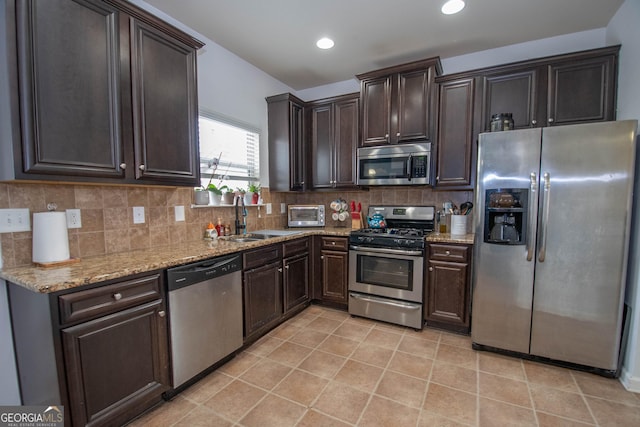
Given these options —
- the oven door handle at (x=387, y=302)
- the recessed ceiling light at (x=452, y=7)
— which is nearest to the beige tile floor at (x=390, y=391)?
the oven door handle at (x=387, y=302)

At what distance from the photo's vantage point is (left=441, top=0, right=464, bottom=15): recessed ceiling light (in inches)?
81.7

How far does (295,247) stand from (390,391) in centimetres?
153

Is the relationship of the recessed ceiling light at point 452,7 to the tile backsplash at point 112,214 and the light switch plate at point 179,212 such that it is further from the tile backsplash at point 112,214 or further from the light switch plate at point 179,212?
the light switch plate at point 179,212

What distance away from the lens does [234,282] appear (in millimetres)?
2133

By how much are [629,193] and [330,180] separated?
2.53m

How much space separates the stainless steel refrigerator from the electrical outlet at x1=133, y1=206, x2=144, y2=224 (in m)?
2.65

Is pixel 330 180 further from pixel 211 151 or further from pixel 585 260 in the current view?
pixel 585 260

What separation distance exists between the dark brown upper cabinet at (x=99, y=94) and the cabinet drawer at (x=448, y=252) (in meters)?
2.22

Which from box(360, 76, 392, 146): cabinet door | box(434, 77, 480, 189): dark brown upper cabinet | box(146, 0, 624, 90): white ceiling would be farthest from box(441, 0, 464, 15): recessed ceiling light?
box(360, 76, 392, 146): cabinet door

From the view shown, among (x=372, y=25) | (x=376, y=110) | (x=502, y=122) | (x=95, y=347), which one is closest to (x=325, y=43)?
(x=372, y=25)

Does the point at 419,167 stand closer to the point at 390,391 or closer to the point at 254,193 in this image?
the point at 254,193

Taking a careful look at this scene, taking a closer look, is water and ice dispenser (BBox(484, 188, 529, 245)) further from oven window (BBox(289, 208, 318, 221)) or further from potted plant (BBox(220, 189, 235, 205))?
potted plant (BBox(220, 189, 235, 205))

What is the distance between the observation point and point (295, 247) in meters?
2.89

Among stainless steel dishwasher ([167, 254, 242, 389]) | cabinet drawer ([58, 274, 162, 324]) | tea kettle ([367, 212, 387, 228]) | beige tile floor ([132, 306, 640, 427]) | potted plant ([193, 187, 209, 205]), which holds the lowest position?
beige tile floor ([132, 306, 640, 427])
